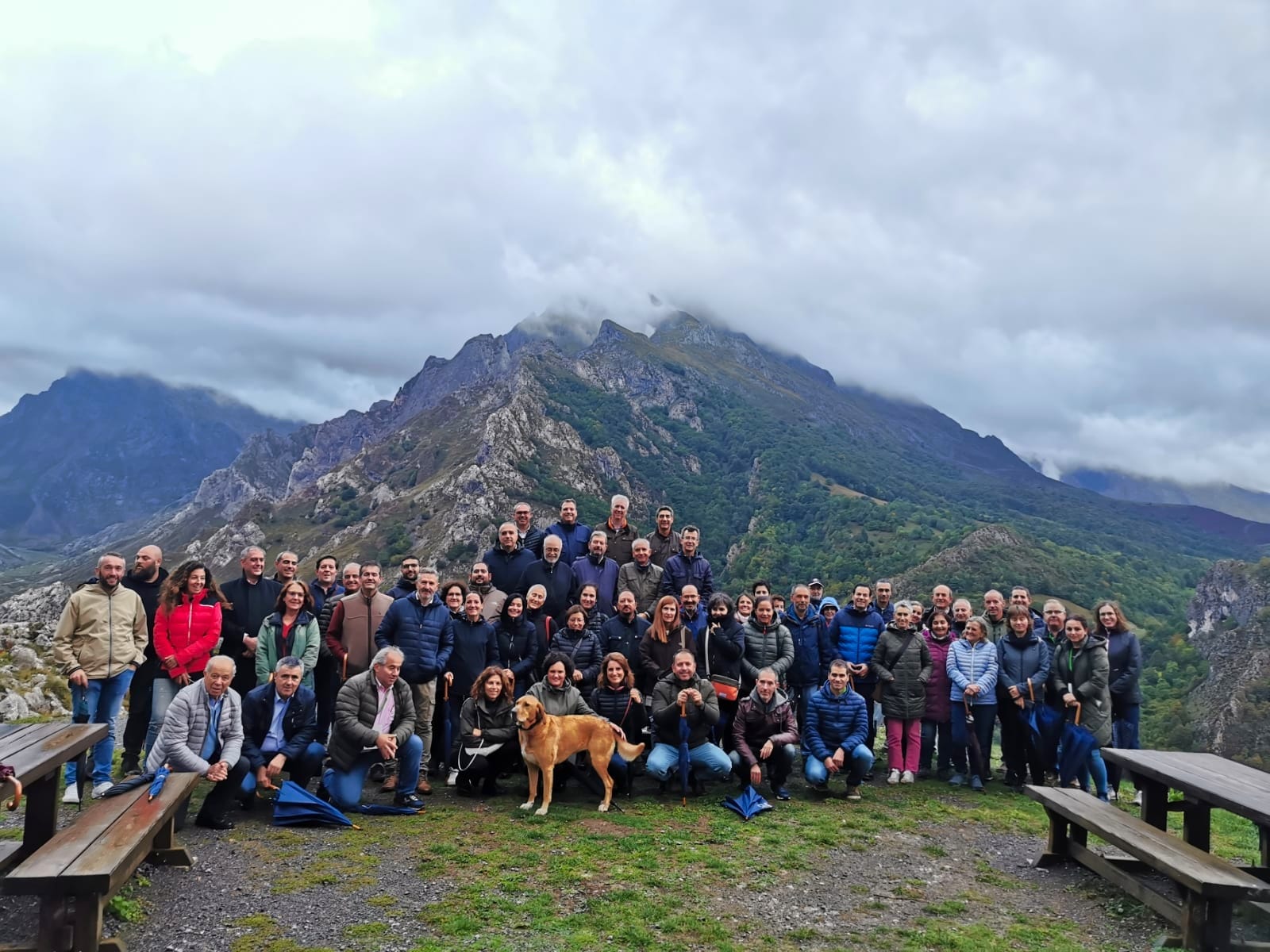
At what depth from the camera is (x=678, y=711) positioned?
32.5ft

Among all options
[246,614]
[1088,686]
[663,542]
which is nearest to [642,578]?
[663,542]

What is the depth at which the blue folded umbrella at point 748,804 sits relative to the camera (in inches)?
372

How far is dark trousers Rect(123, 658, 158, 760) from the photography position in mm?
10164

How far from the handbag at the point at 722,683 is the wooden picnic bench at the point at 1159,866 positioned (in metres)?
3.71

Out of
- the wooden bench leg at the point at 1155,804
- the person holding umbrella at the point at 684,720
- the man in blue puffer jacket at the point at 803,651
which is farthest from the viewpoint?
the man in blue puffer jacket at the point at 803,651

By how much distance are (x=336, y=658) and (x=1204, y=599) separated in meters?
104

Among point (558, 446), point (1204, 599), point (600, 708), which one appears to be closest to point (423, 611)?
point (600, 708)

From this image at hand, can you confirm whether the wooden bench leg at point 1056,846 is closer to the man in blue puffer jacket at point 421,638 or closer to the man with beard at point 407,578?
the man in blue puffer jacket at point 421,638

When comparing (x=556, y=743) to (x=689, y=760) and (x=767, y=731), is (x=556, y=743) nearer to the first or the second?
(x=689, y=760)

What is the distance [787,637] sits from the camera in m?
11.2

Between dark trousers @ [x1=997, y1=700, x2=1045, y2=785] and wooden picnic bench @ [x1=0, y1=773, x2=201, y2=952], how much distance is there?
33.8 ft

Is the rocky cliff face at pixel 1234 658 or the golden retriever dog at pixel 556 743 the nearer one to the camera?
the golden retriever dog at pixel 556 743

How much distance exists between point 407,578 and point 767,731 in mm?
5533

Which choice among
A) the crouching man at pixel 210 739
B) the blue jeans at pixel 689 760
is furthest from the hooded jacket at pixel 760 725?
the crouching man at pixel 210 739
